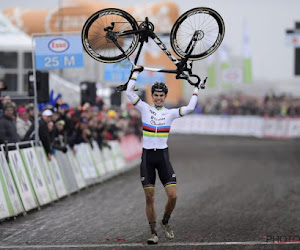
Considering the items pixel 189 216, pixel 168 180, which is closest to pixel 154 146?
pixel 168 180

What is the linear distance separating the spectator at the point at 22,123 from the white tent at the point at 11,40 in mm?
10104

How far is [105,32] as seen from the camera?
9.52m

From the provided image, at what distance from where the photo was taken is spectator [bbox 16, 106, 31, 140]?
14.5 metres

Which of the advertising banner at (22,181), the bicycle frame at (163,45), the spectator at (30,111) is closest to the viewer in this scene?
the bicycle frame at (163,45)

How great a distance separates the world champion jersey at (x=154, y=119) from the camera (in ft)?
29.7

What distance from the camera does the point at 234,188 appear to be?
52.6ft

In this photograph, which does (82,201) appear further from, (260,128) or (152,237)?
(260,128)

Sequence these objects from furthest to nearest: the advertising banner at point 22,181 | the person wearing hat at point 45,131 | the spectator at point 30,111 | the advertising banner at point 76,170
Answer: the advertising banner at point 76,170 → the spectator at point 30,111 → the person wearing hat at point 45,131 → the advertising banner at point 22,181

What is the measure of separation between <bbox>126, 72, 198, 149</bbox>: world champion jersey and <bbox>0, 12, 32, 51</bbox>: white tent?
16160 millimetres

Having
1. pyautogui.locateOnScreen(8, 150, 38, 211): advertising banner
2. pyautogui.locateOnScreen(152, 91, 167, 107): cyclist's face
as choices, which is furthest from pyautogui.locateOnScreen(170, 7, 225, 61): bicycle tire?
pyautogui.locateOnScreen(8, 150, 38, 211): advertising banner

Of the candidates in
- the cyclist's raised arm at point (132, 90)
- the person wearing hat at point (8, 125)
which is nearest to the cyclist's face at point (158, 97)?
the cyclist's raised arm at point (132, 90)

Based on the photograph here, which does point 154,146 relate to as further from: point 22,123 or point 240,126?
point 240,126

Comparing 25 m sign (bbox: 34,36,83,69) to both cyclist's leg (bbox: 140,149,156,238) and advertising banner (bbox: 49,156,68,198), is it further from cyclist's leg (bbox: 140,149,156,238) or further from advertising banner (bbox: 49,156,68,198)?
cyclist's leg (bbox: 140,149,156,238)

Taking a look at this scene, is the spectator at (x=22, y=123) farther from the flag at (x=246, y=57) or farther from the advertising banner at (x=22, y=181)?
the flag at (x=246, y=57)
